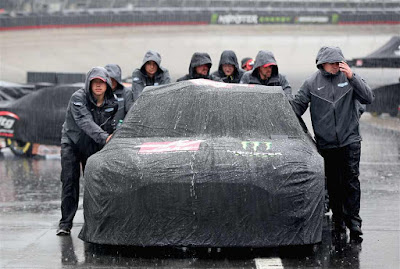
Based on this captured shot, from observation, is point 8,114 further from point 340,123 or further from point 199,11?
point 199,11

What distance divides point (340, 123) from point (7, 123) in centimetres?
979

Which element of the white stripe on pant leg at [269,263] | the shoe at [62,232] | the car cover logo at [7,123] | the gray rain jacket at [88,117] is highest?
the gray rain jacket at [88,117]

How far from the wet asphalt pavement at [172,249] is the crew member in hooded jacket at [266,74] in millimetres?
1511

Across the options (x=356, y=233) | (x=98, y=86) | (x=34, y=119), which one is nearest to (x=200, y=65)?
(x=98, y=86)

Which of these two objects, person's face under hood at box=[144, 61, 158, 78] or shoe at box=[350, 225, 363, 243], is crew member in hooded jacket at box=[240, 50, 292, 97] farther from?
shoe at box=[350, 225, 363, 243]

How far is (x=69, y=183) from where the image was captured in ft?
28.5

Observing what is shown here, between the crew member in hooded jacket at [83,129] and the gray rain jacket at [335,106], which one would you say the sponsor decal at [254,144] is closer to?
the gray rain jacket at [335,106]

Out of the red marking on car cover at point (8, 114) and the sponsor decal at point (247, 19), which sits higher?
the red marking on car cover at point (8, 114)

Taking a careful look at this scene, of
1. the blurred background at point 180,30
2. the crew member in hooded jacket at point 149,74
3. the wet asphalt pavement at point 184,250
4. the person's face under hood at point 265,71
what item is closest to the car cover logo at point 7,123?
the wet asphalt pavement at point 184,250

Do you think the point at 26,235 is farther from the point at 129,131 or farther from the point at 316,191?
the point at 316,191

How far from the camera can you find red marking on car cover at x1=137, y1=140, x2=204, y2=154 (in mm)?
7441

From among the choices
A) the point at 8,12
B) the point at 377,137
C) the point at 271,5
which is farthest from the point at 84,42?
the point at 377,137

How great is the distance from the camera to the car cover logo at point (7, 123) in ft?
54.3

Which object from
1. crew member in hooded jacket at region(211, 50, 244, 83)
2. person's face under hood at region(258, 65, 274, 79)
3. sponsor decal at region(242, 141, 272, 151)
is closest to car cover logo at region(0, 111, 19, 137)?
crew member in hooded jacket at region(211, 50, 244, 83)
